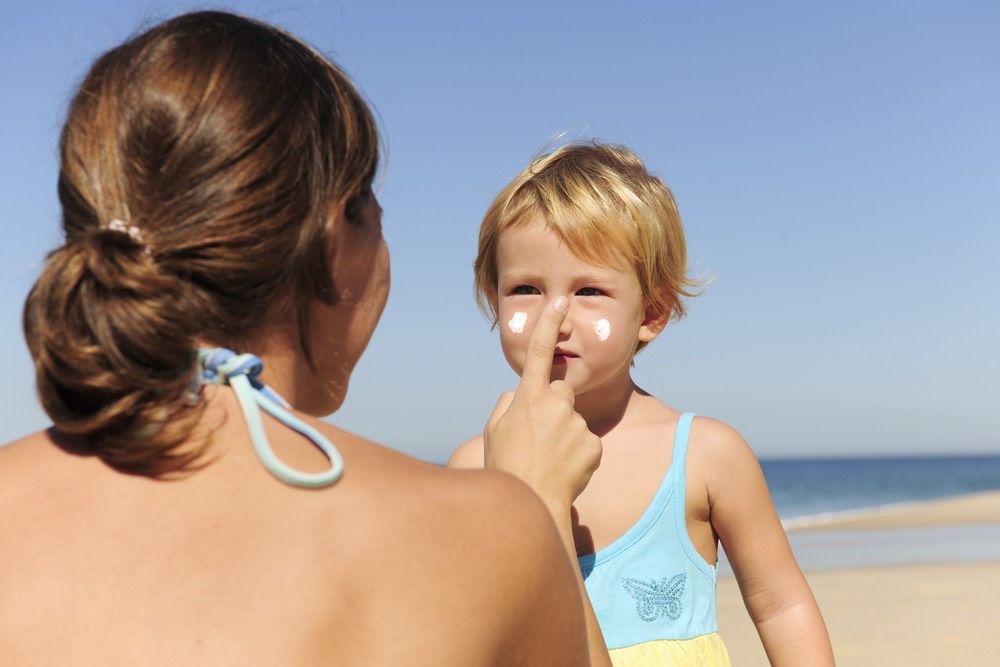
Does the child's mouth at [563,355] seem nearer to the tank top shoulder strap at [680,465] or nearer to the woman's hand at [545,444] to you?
the tank top shoulder strap at [680,465]

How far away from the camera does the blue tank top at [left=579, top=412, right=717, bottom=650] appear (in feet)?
9.60

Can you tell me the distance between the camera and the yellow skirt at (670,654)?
2877mm

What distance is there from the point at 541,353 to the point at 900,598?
1013cm

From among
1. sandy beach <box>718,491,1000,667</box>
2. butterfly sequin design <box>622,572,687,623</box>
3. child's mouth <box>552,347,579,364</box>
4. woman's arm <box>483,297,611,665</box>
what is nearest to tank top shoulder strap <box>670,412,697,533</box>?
butterfly sequin design <box>622,572,687,623</box>

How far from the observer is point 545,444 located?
217 centimetres

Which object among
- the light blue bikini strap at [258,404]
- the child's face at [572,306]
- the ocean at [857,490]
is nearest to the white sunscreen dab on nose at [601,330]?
the child's face at [572,306]

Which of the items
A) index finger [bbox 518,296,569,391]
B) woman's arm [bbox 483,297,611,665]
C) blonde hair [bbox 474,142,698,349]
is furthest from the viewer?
blonde hair [bbox 474,142,698,349]

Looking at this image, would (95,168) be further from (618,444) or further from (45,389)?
(618,444)

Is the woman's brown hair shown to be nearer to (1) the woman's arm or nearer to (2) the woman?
(2) the woman

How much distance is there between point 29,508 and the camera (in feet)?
5.08

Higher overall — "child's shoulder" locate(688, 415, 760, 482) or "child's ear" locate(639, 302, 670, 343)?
"child's ear" locate(639, 302, 670, 343)

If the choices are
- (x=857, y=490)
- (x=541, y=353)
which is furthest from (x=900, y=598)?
(x=857, y=490)

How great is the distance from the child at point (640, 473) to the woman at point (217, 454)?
1270 mm

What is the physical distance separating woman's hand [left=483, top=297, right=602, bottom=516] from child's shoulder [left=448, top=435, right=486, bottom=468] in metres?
0.96
